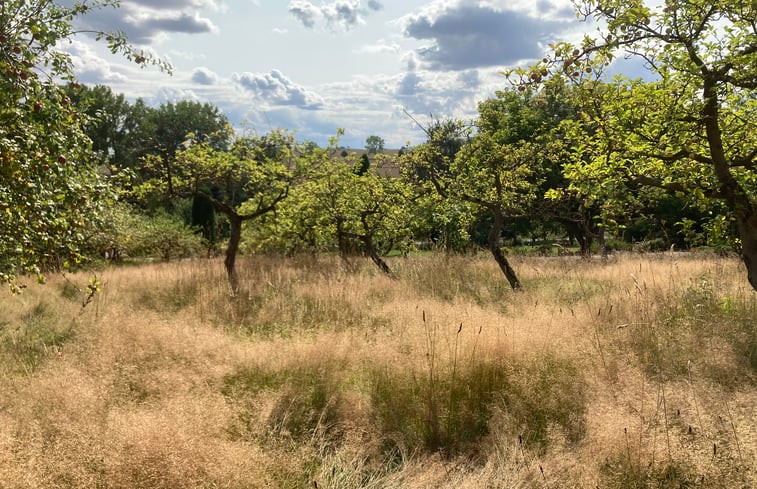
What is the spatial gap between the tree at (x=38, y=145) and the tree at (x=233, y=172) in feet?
18.7

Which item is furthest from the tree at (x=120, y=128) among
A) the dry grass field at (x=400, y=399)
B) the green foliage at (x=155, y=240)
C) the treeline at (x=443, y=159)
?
the dry grass field at (x=400, y=399)

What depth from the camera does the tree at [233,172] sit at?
9.47 meters

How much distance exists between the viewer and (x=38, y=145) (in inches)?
119

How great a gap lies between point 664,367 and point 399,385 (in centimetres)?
243

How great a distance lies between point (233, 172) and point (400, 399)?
703cm

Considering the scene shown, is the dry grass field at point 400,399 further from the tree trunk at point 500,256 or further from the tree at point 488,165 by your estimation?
the tree at point 488,165

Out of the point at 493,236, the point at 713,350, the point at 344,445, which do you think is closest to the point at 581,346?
the point at 713,350

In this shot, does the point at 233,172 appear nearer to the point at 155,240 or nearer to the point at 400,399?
the point at 400,399

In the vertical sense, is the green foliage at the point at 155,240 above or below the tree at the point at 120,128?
below

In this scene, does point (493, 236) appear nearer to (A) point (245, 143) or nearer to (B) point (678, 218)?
(A) point (245, 143)

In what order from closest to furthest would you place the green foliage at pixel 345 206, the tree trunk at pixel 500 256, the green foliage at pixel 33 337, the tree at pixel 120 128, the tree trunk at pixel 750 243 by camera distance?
1. the tree trunk at pixel 750 243
2. the green foliage at pixel 33 337
3. the tree trunk at pixel 500 256
4. the green foliage at pixel 345 206
5. the tree at pixel 120 128

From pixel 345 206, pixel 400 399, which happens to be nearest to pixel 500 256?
pixel 345 206

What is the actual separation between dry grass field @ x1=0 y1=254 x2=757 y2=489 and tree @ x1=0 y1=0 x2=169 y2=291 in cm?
136

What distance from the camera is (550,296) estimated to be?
789 centimetres
